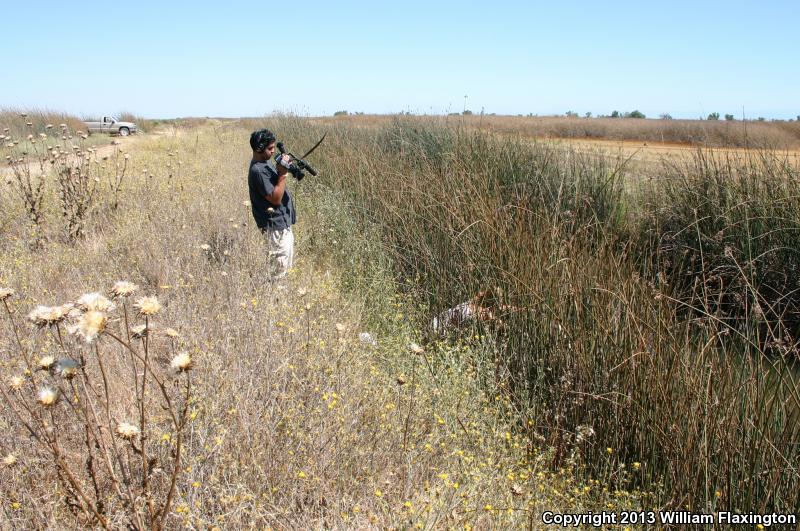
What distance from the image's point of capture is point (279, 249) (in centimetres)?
439

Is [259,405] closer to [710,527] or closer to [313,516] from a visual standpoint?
[313,516]

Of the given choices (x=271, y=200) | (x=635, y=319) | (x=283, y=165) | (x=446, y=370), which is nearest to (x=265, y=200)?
(x=271, y=200)

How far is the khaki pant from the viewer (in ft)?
14.0

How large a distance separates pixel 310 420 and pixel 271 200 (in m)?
2.28

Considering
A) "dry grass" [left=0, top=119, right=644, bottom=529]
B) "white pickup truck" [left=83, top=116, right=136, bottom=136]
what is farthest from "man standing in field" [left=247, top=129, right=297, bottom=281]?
"white pickup truck" [left=83, top=116, right=136, bottom=136]

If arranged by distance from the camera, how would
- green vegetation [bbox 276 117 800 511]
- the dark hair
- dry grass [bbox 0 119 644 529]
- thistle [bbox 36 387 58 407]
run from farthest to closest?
1. the dark hair
2. green vegetation [bbox 276 117 800 511]
3. dry grass [bbox 0 119 644 529]
4. thistle [bbox 36 387 58 407]

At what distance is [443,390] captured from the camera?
2900 mm

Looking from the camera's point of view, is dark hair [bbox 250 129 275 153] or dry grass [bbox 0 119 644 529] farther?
dark hair [bbox 250 129 275 153]

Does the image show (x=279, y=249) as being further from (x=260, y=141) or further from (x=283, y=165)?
(x=260, y=141)

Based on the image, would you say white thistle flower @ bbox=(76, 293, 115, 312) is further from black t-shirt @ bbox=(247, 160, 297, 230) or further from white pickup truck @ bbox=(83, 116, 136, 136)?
white pickup truck @ bbox=(83, 116, 136, 136)

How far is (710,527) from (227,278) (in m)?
3.20

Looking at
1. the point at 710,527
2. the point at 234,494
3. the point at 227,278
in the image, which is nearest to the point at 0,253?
the point at 227,278

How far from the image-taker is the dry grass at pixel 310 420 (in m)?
1.98

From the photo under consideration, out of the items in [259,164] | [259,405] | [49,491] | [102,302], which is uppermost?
[259,164]
